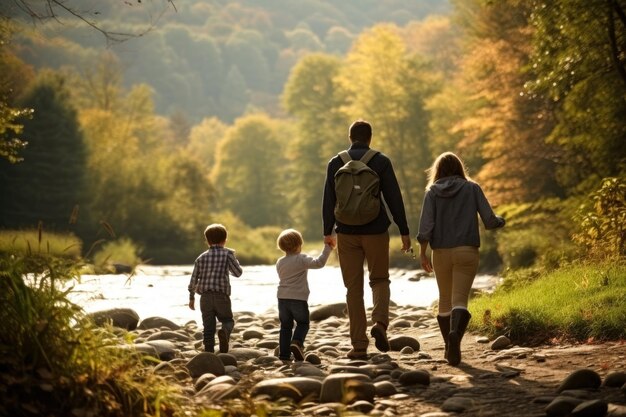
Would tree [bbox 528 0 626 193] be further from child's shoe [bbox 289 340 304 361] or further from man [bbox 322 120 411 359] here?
child's shoe [bbox 289 340 304 361]

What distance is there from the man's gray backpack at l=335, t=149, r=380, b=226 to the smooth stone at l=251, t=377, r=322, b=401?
226 centimetres

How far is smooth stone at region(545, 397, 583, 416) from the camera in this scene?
6.02m

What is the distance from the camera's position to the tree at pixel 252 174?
72.8m

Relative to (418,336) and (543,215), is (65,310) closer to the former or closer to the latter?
(418,336)

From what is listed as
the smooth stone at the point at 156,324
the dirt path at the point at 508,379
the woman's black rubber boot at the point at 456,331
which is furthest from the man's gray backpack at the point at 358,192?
the smooth stone at the point at 156,324

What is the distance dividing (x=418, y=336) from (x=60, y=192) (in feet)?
102

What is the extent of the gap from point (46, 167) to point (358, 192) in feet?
111

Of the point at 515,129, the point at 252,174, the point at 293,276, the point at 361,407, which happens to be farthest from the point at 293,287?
the point at 252,174

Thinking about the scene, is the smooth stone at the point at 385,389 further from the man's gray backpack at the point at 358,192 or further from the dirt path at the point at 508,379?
the man's gray backpack at the point at 358,192

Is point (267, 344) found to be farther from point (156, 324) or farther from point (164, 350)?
point (156, 324)

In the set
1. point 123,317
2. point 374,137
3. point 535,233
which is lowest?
point 123,317

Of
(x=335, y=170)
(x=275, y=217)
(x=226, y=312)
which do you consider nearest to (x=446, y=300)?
(x=335, y=170)

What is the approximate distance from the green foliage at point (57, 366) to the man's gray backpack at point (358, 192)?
10.7 ft

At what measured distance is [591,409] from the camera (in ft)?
19.1
